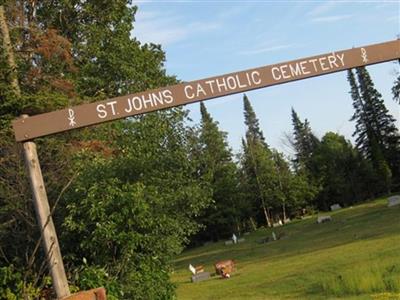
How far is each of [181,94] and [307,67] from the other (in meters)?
1.42

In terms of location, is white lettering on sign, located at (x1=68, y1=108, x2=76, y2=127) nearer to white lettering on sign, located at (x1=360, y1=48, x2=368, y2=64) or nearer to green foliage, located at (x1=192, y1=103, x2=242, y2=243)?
white lettering on sign, located at (x1=360, y1=48, x2=368, y2=64)

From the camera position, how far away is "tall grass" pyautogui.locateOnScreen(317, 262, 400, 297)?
1175 cm

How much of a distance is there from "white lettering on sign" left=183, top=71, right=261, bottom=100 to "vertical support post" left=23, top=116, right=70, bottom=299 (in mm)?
1714

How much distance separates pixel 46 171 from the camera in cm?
1007

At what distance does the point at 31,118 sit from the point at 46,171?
4.75 meters

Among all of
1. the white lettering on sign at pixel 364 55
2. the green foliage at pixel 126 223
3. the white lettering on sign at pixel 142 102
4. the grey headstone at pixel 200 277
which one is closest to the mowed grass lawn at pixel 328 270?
the grey headstone at pixel 200 277

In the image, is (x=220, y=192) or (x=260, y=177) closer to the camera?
(x=220, y=192)

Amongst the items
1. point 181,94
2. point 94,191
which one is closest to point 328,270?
point 94,191

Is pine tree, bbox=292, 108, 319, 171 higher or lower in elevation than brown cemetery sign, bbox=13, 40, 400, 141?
higher

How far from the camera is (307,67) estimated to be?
19.6ft

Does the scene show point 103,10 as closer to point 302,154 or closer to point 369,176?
point 369,176

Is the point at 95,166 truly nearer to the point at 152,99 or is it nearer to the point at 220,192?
the point at 152,99

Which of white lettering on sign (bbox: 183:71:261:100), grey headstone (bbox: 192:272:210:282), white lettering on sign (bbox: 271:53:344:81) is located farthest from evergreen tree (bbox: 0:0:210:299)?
grey headstone (bbox: 192:272:210:282)

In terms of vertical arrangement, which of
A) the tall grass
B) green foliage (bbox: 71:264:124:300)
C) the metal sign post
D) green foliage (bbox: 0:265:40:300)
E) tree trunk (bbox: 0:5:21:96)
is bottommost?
the tall grass
